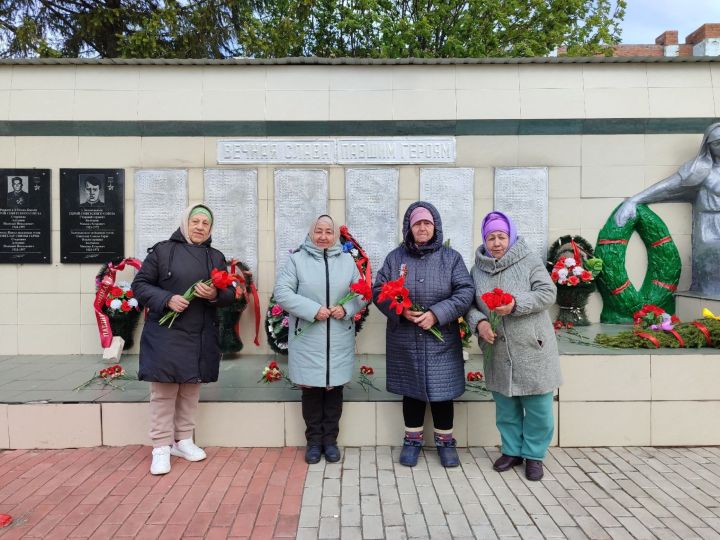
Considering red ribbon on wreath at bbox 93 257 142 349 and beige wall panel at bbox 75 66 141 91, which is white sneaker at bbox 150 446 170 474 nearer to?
red ribbon on wreath at bbox 93 257 142 349

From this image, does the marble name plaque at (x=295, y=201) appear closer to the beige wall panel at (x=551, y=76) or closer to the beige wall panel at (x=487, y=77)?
the beige wall panel at (x=487, y=77)

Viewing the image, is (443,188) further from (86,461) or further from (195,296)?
(86,461)

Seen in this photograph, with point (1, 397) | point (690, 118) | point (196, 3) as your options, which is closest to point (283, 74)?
point (1, 397)

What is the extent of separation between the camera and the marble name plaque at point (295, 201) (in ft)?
17.4

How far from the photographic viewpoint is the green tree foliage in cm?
920

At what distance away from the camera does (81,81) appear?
531 cm

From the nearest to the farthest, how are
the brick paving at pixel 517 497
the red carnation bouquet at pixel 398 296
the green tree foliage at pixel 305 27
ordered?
1. the brick paving at pixel 517 497
2. the red carnation bouquet at pixel 398 296
3. the green tree foliage at pixel 305 27

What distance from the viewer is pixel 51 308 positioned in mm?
5305

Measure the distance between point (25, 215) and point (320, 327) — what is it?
3.94 meters

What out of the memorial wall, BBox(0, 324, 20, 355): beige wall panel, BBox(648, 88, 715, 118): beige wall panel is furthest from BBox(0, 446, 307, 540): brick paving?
BBox(648, 88, 715, 118): beige wall panel

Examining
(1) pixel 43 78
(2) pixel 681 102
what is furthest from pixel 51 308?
(2) pixel 681 102

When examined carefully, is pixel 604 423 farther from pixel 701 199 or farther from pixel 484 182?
pixel 701 199

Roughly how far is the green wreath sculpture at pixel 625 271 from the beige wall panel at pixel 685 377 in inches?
68.9

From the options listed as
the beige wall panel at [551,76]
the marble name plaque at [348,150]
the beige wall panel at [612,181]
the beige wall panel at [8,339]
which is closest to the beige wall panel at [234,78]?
the marble name plaque at [348,150]
